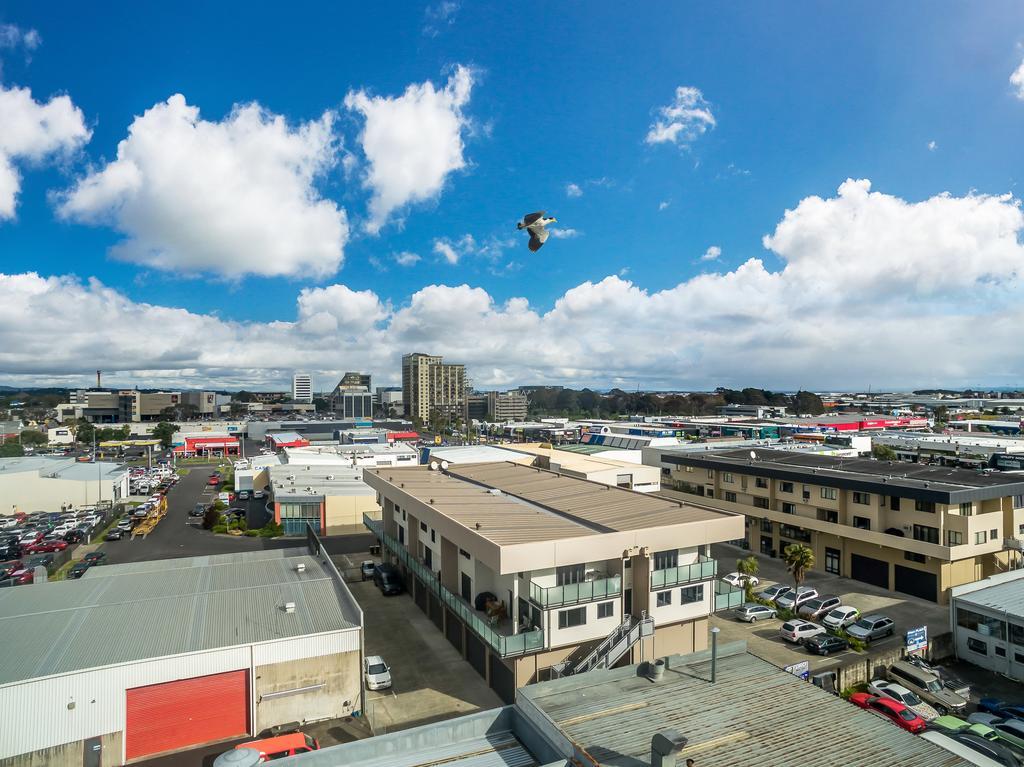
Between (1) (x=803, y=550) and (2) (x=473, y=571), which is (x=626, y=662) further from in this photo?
(1) (x=803, y=550)

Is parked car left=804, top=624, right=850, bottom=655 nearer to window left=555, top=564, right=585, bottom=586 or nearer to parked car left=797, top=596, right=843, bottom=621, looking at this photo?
parked car left=797, top=596, right=843, bottom=621

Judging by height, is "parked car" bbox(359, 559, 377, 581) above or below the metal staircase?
below

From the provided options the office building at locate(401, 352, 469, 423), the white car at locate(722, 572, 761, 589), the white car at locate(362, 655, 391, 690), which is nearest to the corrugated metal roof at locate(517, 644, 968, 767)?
the white car at locate(362, 655, 391, 690)

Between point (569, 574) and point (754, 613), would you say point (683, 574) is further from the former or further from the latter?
point (754, 613)

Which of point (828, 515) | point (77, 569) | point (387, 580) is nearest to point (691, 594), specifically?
point (387, 580)

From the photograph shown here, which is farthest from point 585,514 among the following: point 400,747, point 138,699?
point 138,699
